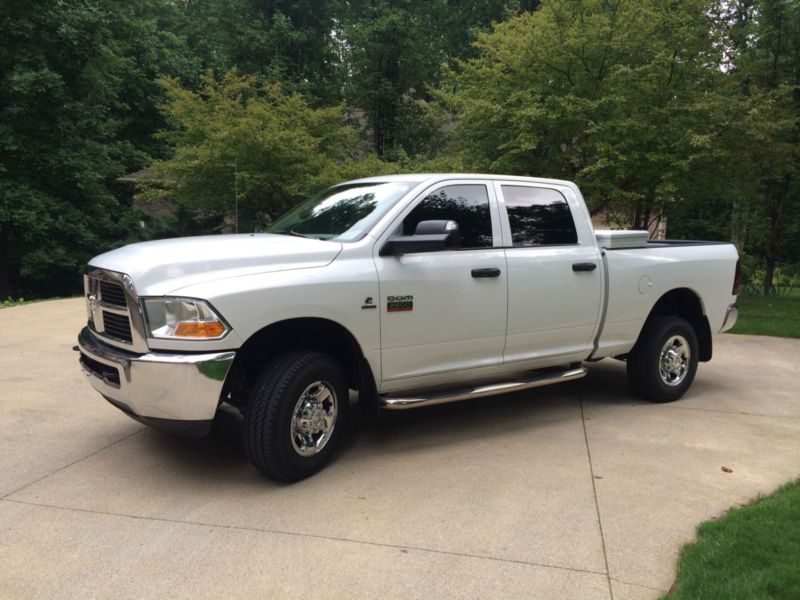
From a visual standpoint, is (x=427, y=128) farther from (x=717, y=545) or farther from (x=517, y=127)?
(x=717, y=545)

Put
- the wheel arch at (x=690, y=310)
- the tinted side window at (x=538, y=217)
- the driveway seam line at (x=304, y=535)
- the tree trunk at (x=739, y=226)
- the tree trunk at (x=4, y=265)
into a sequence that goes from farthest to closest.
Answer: the tree trunk at (x=739, y=226) < the tree trunk at (x=4, y=265) < the wheel arch at (x=690, y=310) < the tinted side window at (x=538, y=217) < the driveway seam line at (x=304, y=535)

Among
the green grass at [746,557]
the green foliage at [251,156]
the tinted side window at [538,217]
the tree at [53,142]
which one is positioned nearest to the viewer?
the green grass at [746,557]

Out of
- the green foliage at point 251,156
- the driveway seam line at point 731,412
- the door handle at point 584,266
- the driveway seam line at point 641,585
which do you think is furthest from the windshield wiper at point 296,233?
the green foliage at point 251,156

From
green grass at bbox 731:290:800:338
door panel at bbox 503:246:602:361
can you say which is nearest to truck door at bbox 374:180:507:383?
door panel at bbox 503:246:602:361

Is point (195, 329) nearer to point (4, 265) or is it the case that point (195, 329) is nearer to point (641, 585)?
point (641, 585)

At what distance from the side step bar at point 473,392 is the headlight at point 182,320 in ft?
4.33

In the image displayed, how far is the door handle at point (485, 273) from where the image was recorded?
4602 millimetres

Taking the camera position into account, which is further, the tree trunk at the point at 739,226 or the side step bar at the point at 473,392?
the tree trunk at the point at 739,226

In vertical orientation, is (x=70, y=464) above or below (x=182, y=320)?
below

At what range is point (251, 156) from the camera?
13766mm

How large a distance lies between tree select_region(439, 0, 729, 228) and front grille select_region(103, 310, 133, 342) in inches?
338

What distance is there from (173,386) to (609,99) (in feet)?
30.5

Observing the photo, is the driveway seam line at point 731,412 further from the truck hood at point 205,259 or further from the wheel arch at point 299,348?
the truck hood at point 205,259

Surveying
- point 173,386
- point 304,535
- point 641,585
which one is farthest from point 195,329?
point 641,585
